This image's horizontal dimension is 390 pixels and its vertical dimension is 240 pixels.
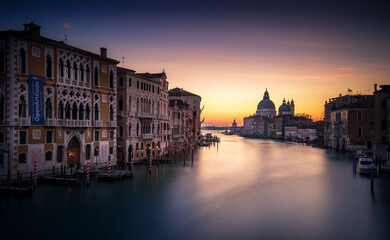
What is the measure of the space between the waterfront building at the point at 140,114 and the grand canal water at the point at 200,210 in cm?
648

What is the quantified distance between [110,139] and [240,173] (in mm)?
12508

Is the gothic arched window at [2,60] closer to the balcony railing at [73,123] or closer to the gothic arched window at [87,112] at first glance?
the balcony railing at [73,123]

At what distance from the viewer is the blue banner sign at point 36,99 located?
20203 mm

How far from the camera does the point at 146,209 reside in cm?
1609

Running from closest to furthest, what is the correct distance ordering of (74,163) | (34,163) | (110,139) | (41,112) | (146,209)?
1. (146,209)
2. (34,163)
3. (41,112)
4. (74,163)
5. (110,139)

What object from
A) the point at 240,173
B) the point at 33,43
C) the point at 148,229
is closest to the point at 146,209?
the point at 148,229

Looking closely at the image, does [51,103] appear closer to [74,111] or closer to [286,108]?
[74,111]

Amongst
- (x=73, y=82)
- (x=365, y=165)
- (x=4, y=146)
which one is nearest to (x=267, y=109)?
(x=365, y=165)

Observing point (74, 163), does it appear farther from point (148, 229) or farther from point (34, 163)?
point (148, 229)

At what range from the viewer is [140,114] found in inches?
1258

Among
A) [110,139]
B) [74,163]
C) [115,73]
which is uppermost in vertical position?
[115,73]

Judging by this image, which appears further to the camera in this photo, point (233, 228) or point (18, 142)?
point (18, 142)

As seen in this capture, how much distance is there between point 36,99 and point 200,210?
42.6 feet

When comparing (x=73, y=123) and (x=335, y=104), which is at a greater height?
(x=335, y=104)
